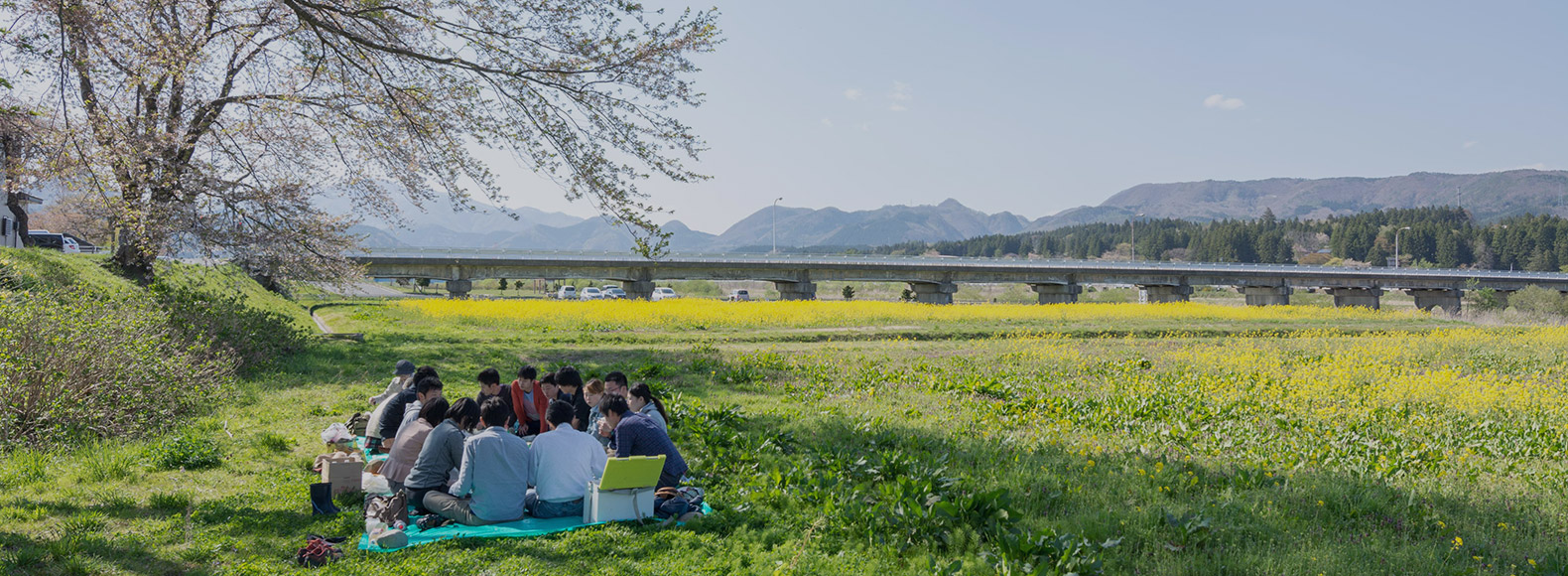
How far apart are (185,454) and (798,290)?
184 ft

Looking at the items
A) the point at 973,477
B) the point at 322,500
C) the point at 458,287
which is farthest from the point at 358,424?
the point at 458,287

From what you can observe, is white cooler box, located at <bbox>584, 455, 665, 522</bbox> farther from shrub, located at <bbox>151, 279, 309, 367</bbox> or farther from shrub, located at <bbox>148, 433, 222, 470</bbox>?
shrub, located at <bbox>151, 279, 309, 367</bbox>

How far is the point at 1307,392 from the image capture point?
559 inches

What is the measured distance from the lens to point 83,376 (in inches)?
380

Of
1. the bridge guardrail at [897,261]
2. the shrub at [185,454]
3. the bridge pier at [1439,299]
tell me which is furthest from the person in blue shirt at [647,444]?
the bridge pier at [1439,299]

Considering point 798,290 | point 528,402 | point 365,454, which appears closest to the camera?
point 365,454

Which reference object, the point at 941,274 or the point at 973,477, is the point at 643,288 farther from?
the point at 973,477

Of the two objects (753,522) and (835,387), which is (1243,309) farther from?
(753,522)

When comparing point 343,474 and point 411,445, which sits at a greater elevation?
point 411,445

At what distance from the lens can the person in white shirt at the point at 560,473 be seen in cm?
735

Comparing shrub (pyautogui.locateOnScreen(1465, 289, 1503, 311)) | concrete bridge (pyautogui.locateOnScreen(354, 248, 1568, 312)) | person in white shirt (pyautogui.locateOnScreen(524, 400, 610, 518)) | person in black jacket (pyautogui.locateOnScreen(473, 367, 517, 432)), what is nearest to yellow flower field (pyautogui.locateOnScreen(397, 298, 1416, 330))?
concrete bridge (pyautogui.locateOnScreen(354, 248, 1568, 312))

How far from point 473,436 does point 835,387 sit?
28.3 feet

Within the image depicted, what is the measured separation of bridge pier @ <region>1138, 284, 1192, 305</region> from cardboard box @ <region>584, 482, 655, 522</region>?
68.7 metres

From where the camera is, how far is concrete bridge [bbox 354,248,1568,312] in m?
56.9
